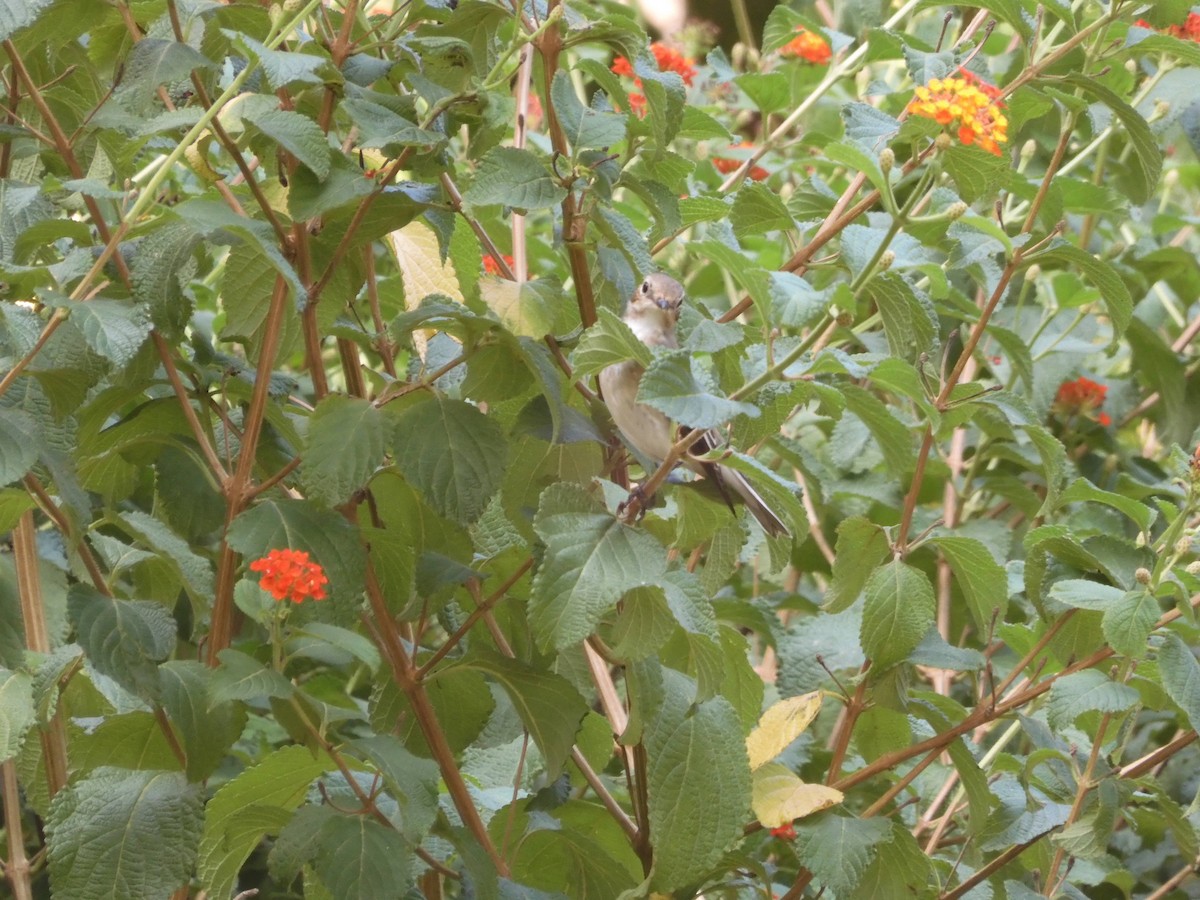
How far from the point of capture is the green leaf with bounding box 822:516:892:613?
60.3 inches

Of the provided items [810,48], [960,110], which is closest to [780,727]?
[960,110]

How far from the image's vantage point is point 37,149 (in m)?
1.40

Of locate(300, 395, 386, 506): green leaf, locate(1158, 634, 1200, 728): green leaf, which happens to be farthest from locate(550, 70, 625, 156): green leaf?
locate(1158, 634, 1200, 728): green leaf

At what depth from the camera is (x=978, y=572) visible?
1.52m

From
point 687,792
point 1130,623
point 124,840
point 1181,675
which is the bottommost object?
point 1181,675

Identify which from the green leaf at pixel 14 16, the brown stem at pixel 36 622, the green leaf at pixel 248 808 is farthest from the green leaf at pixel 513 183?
the brown stem at pixel 36 622

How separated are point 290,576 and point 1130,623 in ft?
2.66

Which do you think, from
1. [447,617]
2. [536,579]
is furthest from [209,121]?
[447,617]

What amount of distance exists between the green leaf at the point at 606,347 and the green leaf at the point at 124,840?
50cm

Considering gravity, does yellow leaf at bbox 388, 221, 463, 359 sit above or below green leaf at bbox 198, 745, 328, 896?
above

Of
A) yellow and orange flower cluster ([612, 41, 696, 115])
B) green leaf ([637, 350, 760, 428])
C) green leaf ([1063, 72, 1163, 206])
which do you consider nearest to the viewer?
green leaf ([637, 350, 760, 428])

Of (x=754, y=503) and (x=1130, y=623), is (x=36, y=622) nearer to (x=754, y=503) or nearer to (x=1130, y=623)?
(x=754, y=503)

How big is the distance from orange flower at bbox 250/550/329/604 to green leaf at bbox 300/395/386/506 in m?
0.07

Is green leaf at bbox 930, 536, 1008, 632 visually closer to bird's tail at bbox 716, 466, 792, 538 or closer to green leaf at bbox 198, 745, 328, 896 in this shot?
bird's tail at bbox 716, 466, 792, 538
